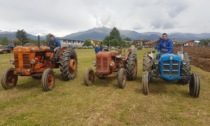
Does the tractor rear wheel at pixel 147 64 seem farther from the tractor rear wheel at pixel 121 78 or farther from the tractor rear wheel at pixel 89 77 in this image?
the tractor rear wheel at pixel 89 77

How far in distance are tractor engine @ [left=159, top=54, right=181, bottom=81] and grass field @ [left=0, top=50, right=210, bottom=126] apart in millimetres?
606

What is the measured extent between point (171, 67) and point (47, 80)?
4280 millimetres

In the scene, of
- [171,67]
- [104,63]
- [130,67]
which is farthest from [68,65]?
[171,67]

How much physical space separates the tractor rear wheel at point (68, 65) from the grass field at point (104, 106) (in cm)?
72

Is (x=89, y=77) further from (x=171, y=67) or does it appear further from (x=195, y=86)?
(x=195, y=86)

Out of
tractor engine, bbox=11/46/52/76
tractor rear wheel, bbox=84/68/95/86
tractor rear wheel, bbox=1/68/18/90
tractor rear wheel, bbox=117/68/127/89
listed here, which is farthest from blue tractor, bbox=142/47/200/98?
tractor rear wheel, bbox=1/68/18/90

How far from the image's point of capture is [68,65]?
356 inches

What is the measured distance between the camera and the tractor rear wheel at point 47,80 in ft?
23.6

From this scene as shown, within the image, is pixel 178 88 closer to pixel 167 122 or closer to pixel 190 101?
pixel 190 101

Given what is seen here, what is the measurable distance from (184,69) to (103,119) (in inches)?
147

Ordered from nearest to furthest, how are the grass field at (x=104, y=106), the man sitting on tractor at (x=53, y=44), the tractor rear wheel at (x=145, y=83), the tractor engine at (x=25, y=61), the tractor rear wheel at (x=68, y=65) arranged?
1. the grass field at (x=104, y=106)
2. the tractor rear wheel at (x=145, y=83)
3. the tractor engine at (x=25, y=61)
4. the tractor rear wheel at (x=68, y=65)
5. the man sitting on tractor at (x=53, y=44)

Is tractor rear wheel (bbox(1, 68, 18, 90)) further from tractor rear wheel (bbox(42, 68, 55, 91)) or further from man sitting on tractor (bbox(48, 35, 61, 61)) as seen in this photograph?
man sitting on tractor (bbox(48, 35, 61, 61))

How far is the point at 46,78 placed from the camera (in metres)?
7.23

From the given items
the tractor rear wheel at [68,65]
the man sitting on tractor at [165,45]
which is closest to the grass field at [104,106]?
the tractor rear wheel at [68,65]
